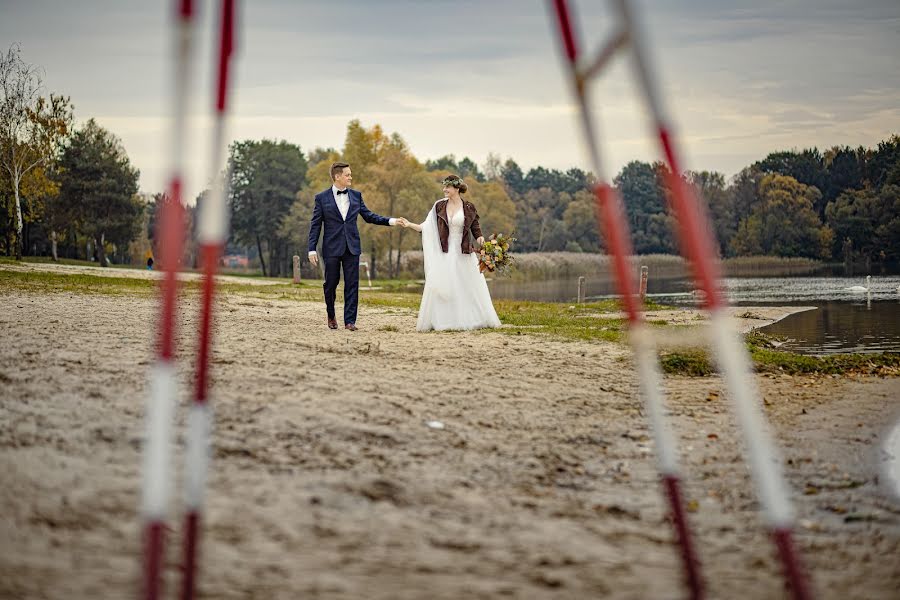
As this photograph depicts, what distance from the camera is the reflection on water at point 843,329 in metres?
17.6

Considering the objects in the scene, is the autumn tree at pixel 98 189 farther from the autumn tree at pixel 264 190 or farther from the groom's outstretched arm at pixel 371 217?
the groom's outstretched arm at pixel 371 217

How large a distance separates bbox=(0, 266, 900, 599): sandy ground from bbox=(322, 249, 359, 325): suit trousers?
3768 mm

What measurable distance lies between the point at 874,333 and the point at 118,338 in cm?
1728

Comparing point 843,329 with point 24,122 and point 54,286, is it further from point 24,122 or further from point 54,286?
point 24,122

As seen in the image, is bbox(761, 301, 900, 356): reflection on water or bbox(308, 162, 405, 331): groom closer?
bbox(308, 162, 405, 331): groom

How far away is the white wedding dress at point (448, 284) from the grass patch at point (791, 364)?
4253mm

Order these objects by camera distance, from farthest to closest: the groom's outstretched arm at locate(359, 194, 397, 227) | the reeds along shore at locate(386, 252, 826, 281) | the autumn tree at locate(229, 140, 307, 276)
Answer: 1. the autumn tree at locate(229, 140, 307, 276)
2. the reeds along shore at locate(386, 252, 826, 281)
3. the groom's outstretched arm at locate(359, 194, 397, 227)

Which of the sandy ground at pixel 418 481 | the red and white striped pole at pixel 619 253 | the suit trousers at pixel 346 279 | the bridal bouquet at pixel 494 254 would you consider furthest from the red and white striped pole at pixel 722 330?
the bridal bouquet at pixel 494 254

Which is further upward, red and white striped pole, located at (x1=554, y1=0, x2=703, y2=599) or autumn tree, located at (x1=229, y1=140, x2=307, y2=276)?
autumn tree, located at (x1=229, y1=140, x2=307, y2=276)

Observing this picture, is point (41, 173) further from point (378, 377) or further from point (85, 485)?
point (85, 485)

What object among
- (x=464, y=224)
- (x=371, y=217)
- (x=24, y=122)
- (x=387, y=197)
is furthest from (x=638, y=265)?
(x=371, y=217)

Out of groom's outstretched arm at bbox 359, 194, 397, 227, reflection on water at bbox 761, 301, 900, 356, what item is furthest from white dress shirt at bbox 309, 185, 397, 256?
reflection on water at bbox 761, 301, 900, 356

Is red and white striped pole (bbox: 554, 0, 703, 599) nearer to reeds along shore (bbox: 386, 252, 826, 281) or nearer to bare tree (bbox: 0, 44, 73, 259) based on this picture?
bare tree (bbox: 0, 44, 73, 259)

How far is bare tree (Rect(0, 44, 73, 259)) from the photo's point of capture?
47094 mm
